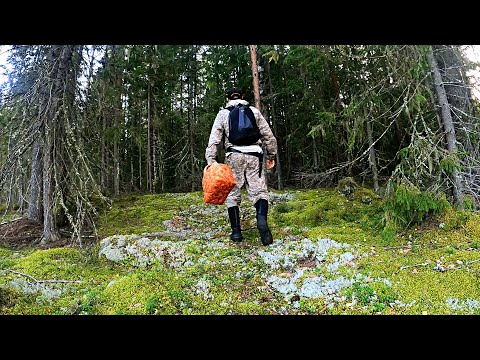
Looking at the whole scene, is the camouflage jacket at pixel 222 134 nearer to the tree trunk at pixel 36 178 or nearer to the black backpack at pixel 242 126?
the black backpack at pixel 242 126

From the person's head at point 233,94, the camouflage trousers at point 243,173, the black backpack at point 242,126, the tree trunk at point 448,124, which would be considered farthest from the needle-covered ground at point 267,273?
the person's head at point 233,94

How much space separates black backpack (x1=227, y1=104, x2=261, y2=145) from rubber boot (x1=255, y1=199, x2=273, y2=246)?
94 centimetres

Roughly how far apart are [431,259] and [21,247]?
621 cm

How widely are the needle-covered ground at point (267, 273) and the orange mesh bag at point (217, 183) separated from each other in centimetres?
76

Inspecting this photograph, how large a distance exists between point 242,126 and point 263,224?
1449 millimetres

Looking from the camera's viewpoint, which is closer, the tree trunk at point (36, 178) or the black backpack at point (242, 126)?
the black backpack at point (242, 126)

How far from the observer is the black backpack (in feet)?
16.6

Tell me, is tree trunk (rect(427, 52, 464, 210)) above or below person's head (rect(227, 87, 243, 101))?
below

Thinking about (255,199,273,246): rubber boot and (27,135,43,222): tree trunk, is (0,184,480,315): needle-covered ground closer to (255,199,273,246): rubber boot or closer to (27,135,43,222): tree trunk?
(255,199,273,246): rubber boot

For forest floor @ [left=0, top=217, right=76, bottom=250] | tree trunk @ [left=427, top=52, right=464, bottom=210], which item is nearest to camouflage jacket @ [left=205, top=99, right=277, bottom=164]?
tree trunk @ [left=427, top=52, right=464, bottom=210]

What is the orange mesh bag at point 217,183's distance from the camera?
462 centimetres
